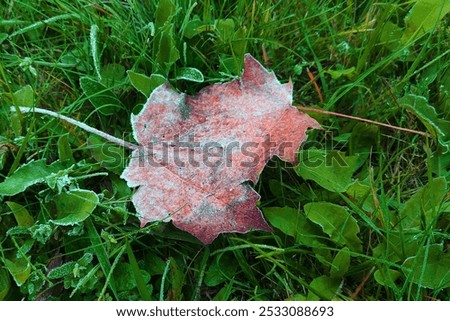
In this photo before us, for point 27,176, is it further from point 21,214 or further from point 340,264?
point 340,264

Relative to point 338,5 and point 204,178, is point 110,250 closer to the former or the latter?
point 204,178

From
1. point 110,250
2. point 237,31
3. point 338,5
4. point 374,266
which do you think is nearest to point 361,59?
point 338,5

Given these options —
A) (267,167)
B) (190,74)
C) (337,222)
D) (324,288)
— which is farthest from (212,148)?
(324,288)

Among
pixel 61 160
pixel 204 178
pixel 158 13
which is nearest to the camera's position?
pixel 204 178

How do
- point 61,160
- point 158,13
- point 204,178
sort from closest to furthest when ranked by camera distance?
point 204,178 < point 61,160 < point 158,13

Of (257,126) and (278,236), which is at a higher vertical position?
(257,126)

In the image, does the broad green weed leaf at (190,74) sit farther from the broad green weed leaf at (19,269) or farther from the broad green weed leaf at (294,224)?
the broad green weed leaf at (19,269)

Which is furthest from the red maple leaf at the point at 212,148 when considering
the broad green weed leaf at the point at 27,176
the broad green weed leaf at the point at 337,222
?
the broad green weed leaf at the point at 27,176

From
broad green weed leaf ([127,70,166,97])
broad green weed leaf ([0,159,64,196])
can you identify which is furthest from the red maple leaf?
broad green weed leaf ([0,159,64,196])
